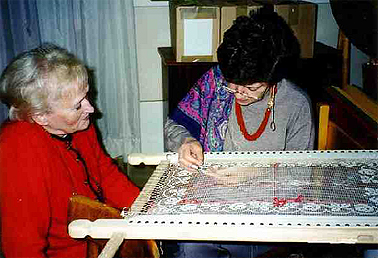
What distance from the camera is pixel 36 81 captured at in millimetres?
1243

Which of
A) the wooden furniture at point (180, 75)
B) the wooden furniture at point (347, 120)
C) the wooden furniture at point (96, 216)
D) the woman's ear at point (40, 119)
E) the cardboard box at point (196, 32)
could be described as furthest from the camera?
the wooden furniture at point (180, 75)

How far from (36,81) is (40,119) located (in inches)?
5.3

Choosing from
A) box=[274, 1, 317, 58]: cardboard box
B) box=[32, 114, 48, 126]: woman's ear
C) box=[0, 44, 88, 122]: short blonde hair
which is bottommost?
box=[32, 114, 48, 126]: woman's ear

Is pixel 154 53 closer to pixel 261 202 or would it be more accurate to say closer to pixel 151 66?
pixel 151 66

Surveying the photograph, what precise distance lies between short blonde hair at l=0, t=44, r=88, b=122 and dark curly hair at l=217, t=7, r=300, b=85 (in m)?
0.50

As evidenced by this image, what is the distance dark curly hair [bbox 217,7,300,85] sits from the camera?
1364mm

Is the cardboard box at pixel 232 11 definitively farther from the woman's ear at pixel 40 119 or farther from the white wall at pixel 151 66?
the woman's ear at pixel 40 119

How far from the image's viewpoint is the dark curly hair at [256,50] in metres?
1.36

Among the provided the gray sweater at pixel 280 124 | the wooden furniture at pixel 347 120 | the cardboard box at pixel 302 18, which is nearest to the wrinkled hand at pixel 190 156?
the gray sweater at pixel 280 124

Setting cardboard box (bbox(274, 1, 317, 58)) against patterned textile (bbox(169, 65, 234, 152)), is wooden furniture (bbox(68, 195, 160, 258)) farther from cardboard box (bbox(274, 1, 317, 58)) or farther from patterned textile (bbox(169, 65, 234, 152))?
cardboard box (bbox(274, 1, 317, 58))

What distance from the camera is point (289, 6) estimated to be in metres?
2.17

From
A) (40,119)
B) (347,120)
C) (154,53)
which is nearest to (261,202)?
(40,119)

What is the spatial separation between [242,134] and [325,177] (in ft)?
1.47

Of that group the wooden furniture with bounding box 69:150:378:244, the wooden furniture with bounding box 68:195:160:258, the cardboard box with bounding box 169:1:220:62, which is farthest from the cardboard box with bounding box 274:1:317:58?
the wooden furniture with bounding box 68:195:160:258
